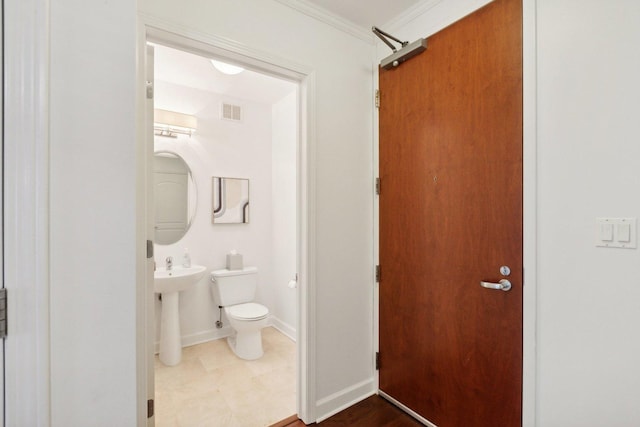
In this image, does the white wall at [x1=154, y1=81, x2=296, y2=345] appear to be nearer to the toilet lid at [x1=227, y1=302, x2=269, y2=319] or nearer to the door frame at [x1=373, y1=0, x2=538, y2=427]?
the toilet lid at [x1=227, y1=302, x2=269, y2=319]

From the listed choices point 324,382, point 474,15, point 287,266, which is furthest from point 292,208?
point 474,15

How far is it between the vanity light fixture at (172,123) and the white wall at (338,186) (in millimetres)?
1493

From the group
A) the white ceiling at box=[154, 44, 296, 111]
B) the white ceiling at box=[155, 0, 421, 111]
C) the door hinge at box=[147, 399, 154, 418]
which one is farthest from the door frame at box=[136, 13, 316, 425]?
the white ceiling at box=[154, 44, 296, 111]

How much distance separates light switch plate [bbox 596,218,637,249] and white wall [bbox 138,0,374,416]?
3.93 ft

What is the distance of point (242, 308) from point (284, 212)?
1064 mm

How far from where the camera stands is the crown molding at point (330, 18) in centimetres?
172

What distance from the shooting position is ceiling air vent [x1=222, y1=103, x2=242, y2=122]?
304 cm

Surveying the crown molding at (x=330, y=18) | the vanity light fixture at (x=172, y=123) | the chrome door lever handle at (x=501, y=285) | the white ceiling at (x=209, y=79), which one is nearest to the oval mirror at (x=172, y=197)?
the vanity light fixture at (x=172, y=123)

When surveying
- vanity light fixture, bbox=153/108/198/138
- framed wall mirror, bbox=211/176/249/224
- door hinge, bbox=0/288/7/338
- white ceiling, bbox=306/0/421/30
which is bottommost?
door hinge, bbox=0/288/7/338

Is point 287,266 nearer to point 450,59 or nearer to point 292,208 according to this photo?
point 292,208

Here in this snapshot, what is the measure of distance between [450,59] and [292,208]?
1908 millimetres

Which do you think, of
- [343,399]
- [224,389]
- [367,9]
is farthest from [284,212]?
[367,9]

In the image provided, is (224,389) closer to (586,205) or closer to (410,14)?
(586,205)

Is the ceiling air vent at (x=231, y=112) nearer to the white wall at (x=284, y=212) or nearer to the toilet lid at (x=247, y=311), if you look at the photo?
the white wall at (x=284, y=212)
